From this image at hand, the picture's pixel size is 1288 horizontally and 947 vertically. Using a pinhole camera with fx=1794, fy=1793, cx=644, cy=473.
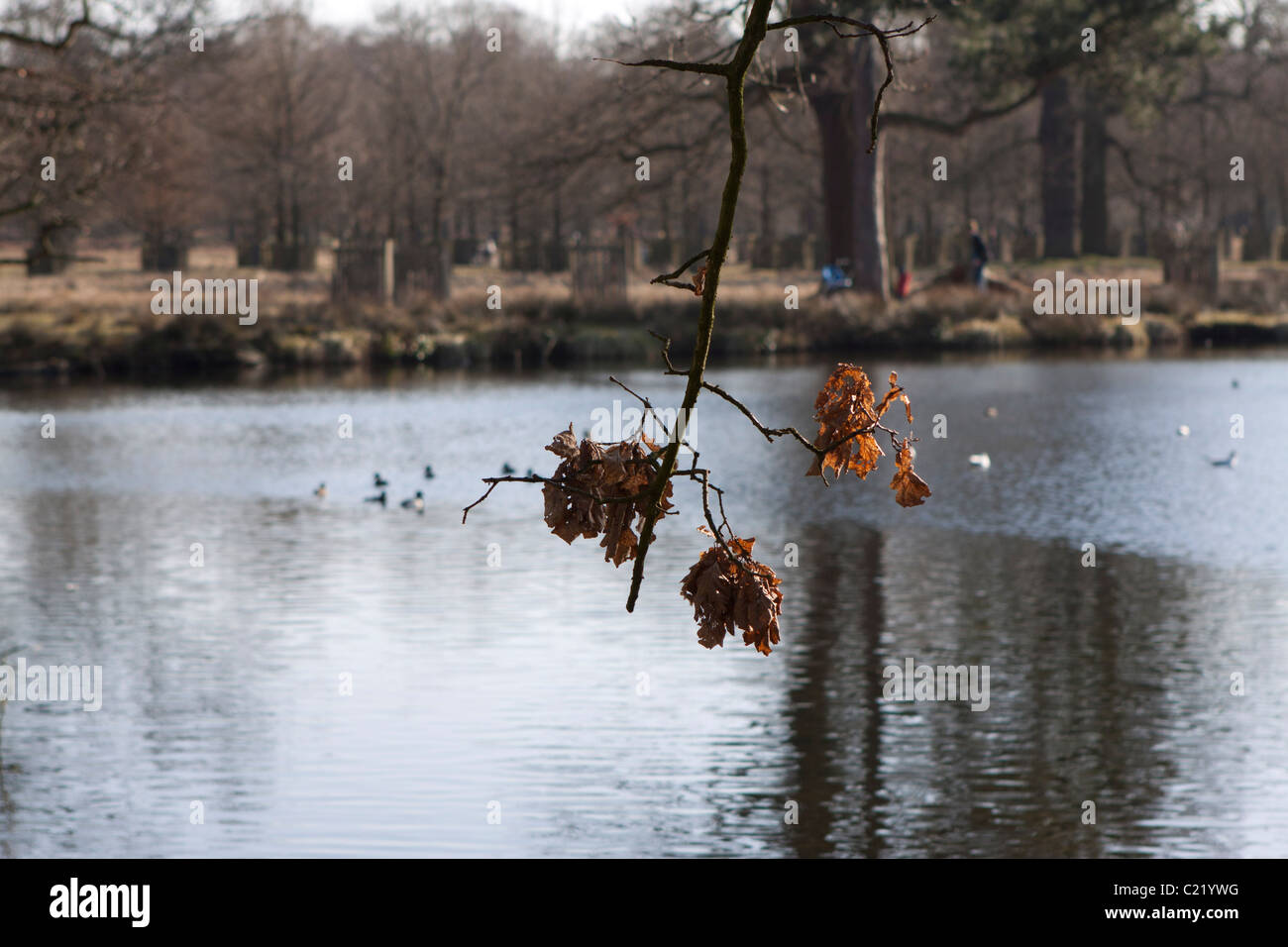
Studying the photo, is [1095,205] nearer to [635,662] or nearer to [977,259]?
[977,259]

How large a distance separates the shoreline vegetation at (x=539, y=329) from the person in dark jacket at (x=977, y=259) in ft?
2.69

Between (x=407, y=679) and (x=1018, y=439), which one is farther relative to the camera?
(x=1018, y=439)

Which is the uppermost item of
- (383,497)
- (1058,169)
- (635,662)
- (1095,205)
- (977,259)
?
(1058,169)

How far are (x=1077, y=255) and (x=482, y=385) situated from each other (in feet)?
131

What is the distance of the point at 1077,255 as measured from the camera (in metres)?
75.1

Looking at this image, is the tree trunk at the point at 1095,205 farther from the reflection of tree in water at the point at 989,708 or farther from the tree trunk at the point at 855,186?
the reflection of tree in water at the point at 989,708

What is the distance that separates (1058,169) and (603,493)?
242ft

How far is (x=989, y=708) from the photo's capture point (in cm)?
1516

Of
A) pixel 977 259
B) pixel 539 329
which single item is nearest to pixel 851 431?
pixel 539 329

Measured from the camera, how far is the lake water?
12641mm

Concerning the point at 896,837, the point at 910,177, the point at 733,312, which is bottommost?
the point at 896,837

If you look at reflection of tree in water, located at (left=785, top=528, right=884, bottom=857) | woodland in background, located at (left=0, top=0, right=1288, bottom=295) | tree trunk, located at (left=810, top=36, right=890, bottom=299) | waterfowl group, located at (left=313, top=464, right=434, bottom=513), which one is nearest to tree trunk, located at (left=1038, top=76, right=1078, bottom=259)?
woodland in background, located at (left=0, top=0, right=1288, bottom=295)
